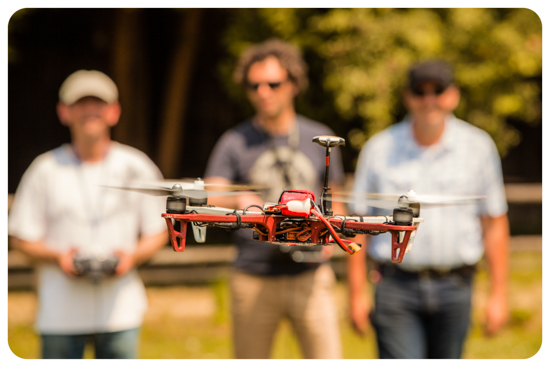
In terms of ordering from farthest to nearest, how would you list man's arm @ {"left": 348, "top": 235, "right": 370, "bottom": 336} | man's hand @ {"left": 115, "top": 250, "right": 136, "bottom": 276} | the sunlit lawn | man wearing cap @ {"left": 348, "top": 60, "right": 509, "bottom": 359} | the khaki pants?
the sunlit lawn → man's arm @ {"left": 348, "top": 235, "right": 370, "bottom": 336} → the khaki pants → man's hand @ {"left": 115, "top": 250, "right": 136, "bottom": 276} → man wearing cap @ {"left": 348, "top": 60, "right": 509, "bottom": 359}

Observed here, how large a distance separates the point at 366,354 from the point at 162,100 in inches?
401

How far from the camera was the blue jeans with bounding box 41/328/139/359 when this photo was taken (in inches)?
172

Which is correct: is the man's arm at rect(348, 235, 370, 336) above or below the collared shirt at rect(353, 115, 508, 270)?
below

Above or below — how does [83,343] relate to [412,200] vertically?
below

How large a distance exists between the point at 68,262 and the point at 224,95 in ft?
38.6

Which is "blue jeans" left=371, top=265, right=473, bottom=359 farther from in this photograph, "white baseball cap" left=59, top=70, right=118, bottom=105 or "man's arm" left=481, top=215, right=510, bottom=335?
"white baseball cap" left=59, top=70, right=118, bottom=105

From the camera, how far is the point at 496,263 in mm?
4551

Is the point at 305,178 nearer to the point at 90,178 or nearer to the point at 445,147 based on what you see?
the point at 445,147

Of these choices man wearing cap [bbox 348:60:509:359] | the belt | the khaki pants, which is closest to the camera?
man wearing cap [bbox 348:60:509:359]

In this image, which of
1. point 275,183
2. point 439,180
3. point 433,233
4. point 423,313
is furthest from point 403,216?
point 423,313

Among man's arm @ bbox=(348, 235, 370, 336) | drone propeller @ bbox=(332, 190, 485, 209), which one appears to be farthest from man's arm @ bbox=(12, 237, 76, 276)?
drone propeller @ bbox=(332, 190, 485, 209)

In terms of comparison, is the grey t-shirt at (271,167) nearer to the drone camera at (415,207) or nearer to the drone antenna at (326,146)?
the drone antenna at (326,146)

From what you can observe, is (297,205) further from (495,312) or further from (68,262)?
(495,312)

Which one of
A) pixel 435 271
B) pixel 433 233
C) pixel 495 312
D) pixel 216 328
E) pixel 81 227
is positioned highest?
pixel 81 227
